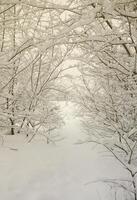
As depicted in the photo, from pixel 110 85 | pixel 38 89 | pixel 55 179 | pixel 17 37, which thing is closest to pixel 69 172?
pixel 55 179

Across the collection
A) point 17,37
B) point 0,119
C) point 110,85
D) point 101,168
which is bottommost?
point 101,168

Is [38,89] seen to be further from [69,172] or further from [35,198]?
[35,198]

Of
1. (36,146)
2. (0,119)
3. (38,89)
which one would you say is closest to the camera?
(0,119)

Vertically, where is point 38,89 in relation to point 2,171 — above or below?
above

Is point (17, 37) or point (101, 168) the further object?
point (17, 37)

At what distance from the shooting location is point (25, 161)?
18.5ft

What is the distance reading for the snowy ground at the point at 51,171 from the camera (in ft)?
15.7

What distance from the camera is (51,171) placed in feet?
18.3

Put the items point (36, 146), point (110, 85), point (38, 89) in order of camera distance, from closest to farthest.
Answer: point (110, 85) < point (36, 146) < point (38, 89)

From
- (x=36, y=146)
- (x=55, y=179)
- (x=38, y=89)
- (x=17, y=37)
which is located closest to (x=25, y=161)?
(x=55, y=179)

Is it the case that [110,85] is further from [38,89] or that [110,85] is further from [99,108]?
[38,89]

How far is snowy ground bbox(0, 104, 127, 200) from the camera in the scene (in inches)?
189

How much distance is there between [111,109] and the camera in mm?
5598

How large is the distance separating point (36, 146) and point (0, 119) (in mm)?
1055
